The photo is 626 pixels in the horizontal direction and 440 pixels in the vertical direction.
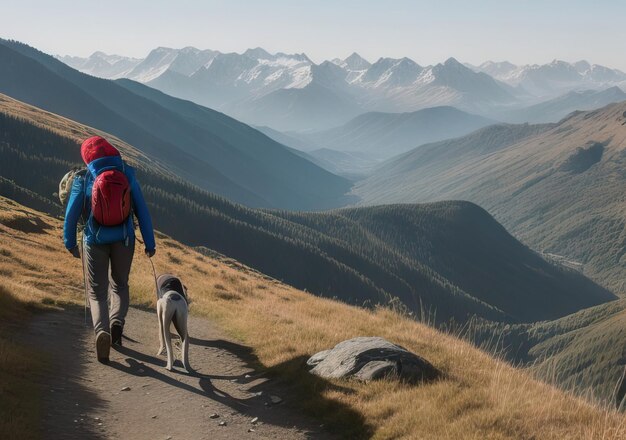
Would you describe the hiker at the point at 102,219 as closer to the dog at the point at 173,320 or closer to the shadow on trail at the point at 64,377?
the shadow on trail at the point at 64,377

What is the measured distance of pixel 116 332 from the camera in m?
12.8

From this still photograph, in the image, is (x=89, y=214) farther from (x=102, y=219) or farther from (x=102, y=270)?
(x=102, y=270)

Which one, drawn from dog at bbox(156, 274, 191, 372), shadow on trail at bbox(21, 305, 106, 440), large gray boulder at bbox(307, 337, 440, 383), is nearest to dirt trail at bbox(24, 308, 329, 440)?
shadow on trail at bbox(21, 305, 106, 440)

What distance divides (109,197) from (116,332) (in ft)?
11.1

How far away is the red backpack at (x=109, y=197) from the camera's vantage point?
37.0 ft

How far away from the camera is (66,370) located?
36.0ft

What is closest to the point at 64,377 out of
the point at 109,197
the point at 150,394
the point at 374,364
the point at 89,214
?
the point at 150,394

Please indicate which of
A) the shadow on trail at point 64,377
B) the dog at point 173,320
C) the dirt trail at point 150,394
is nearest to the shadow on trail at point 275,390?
the dirt trail at point 150,394

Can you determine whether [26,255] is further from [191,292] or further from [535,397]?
[535,397]

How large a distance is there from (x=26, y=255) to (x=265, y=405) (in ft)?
62.6

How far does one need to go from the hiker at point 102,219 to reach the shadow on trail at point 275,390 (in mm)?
1090

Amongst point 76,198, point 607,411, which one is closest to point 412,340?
point 607,411

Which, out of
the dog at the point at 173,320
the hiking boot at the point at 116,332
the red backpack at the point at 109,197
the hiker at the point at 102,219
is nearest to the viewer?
the red backpack at the point at 109,197

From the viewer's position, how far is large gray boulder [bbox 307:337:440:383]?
1053 centimetres
